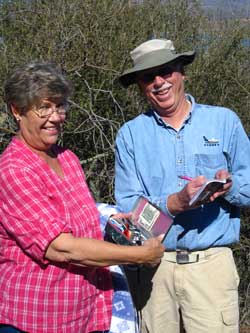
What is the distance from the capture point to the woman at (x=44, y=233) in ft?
8.73

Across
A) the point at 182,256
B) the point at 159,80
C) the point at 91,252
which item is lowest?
the point at 182,256

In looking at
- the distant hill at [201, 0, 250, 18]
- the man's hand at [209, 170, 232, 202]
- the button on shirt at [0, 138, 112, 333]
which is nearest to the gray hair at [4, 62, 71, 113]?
the button on shirt at [0, 138, 112, 333]

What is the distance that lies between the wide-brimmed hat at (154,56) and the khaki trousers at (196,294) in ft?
3.10

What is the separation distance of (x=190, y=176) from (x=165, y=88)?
1.48 ft

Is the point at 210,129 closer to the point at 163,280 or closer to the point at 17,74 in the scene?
the point at 163,280

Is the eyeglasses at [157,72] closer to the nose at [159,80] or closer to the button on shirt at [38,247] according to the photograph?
the nose at [159,80]

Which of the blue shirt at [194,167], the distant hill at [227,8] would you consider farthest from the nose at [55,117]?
the distant hill at [227,8]

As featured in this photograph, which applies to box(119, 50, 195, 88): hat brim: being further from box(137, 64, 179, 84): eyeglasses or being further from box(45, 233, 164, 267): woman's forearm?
box(45, 233, 164, 267): woman's forearm

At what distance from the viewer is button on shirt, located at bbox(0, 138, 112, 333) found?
104 inches

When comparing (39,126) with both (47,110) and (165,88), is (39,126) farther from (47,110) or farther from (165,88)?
(165,88)

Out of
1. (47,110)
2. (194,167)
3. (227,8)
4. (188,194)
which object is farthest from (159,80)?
(227,8)

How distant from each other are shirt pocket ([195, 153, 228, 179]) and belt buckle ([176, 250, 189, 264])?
397 mm

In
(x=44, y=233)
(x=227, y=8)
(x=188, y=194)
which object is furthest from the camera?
(x=227, y=8)

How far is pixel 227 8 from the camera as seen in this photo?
6.55 meters
